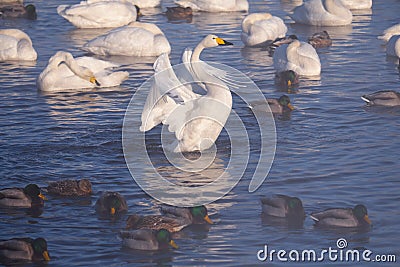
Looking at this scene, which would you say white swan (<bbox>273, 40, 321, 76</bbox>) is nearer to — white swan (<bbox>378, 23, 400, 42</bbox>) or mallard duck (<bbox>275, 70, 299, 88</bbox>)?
mallard duck (<bbox>275, 70, 299, 88</bbox>)

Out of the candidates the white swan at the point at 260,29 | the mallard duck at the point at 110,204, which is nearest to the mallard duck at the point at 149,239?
the mallard duck at the point at 110,204

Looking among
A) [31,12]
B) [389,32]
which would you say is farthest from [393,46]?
[31,12]

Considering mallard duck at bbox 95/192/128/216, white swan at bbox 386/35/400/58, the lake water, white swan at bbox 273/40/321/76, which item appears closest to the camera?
the lake water

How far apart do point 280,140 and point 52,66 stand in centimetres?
584

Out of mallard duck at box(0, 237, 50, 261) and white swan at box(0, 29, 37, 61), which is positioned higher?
white swan at box(0, 29, 37, 61)

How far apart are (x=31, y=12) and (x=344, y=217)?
16094mm

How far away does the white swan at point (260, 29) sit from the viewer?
74.3 feet

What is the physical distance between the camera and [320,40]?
73.3 ft

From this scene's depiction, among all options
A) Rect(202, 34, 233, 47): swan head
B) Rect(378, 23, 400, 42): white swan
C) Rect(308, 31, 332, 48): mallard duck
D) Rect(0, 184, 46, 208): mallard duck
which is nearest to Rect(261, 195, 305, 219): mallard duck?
Answer: Rect(0, 184, 46, 208): mallard duck

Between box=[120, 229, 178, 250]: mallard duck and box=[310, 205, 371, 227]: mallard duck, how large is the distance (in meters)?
1.93

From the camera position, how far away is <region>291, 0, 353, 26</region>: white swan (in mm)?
24797

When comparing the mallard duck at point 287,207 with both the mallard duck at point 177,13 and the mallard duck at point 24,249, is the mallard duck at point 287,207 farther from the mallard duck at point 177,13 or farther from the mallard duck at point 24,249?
the mallard duck at point 177,13

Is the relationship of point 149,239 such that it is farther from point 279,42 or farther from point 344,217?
point 279,42

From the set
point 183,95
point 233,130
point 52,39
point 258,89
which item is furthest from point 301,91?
point 52,39
